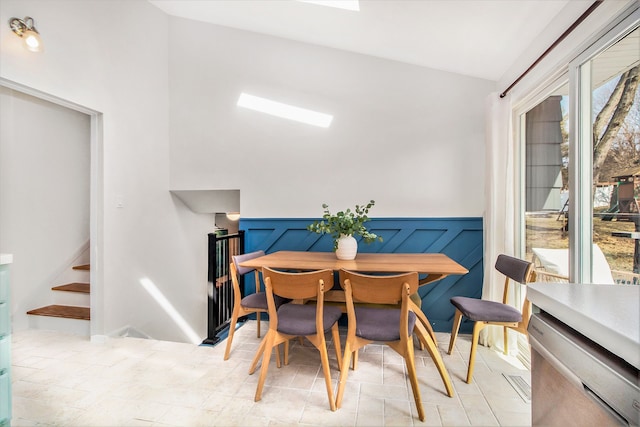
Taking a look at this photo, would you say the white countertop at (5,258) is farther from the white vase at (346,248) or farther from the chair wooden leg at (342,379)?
the white vase at (346,248)

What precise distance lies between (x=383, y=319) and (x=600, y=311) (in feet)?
4.07

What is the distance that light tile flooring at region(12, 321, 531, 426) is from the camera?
1532mm

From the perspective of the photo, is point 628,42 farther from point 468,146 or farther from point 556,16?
point 468,146

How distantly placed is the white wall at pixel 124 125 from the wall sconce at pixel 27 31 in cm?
4

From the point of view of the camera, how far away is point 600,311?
61cm

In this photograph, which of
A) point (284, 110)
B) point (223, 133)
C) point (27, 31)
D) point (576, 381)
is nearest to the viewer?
point (576, 381)

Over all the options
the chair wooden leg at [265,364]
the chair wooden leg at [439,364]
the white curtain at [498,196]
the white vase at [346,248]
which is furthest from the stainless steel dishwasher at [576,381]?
the white curtain at [498,196]

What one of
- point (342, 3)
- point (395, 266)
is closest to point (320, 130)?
point (342, 3)

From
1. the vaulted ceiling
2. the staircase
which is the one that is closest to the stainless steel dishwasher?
the vaulted ceiling

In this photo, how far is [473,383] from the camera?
5.93 ft

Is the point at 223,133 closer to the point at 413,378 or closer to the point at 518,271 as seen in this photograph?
the point at 413,378

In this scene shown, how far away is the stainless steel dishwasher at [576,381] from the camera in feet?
1.62

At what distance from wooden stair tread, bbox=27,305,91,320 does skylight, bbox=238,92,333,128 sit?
2700 millimetres

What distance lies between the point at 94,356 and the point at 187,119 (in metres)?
2.51
